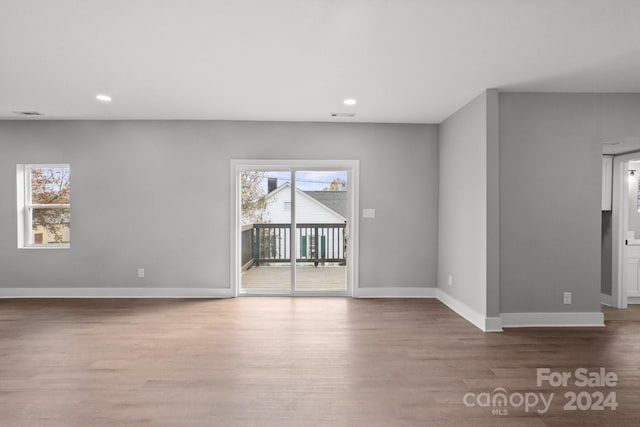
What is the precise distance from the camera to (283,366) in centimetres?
280

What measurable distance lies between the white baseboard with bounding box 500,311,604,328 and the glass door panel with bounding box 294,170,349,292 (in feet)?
7.51

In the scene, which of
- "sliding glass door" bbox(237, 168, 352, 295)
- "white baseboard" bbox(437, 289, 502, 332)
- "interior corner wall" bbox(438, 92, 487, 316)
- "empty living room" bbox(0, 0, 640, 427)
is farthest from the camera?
"sliding glass door" bbox(237, 168, 352, 295)

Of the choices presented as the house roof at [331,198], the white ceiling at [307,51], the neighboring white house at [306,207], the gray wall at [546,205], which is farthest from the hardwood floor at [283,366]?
the white ceiling at [307,51]

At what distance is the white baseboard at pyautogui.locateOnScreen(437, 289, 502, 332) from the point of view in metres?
3.68

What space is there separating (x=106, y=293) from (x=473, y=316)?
16.5 ft

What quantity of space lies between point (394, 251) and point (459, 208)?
46.8 inches

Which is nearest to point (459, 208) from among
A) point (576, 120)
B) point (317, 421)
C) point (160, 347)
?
point (576, 120)

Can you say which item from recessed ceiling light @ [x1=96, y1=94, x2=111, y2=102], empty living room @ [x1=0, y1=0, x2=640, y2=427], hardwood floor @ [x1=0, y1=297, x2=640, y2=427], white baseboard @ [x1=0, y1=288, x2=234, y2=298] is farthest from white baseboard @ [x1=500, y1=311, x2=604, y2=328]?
recessed ceiling light @ [x1=96, y1=94, x2=111, y2=102]

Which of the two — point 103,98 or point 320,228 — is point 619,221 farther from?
point 103,98

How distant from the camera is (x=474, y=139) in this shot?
3967 millimetres

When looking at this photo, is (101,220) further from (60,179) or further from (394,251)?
(394,251)

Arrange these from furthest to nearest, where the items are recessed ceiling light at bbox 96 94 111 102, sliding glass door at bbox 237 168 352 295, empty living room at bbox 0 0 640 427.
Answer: sliding glass door at bbox 237 168 352 295, recessed ceiling light at bbox 96 94 111 102, empty living room at bbox 0 0 640 427

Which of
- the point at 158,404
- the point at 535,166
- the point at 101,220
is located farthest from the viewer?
the point at 101,220

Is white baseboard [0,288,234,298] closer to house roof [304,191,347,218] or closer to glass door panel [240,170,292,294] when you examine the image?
glass door panel [240,170,292,294]
